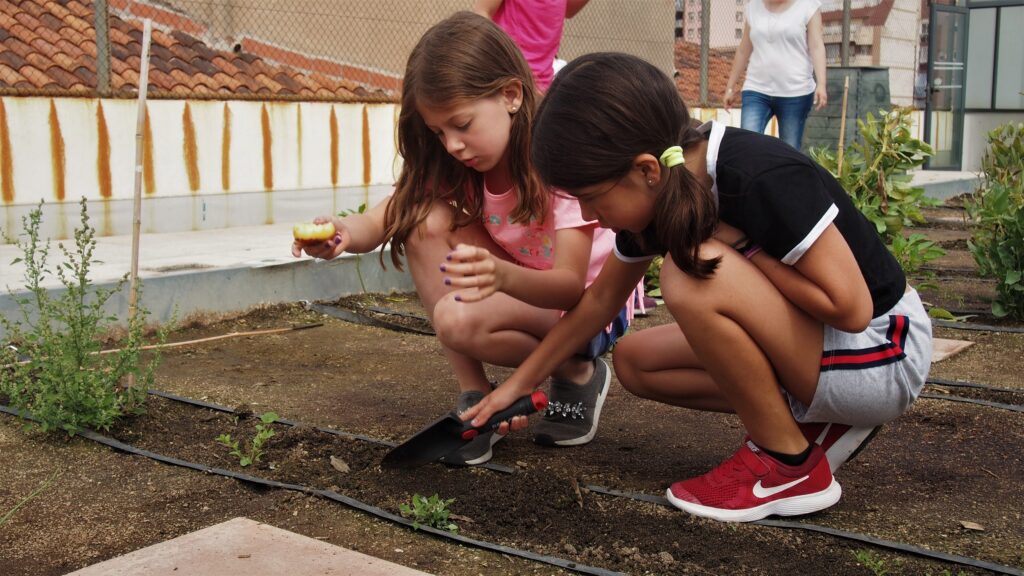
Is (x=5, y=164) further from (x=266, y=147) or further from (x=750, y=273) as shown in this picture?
(x=750, y=273)

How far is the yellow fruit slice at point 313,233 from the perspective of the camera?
8.17 feet

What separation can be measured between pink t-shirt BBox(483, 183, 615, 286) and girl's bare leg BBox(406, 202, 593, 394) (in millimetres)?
59

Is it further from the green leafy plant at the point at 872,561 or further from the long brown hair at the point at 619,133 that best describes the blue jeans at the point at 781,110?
the green leafy plant at the point at 872,561

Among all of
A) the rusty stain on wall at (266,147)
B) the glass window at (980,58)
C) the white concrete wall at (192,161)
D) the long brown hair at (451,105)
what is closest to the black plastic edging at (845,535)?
the long brown hair at (451,105)

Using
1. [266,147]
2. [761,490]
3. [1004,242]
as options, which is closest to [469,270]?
[761,490]

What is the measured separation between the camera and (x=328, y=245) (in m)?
2.55

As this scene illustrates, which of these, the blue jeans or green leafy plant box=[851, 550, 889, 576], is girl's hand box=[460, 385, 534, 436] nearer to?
green leafy plant box=[851, 550, 889, 576]

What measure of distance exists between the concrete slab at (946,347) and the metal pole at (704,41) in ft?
16.2

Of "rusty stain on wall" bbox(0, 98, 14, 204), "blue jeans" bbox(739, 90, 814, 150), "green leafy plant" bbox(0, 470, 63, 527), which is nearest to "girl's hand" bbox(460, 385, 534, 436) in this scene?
"green leafy plant" bbox(0, 470, 63, 527)

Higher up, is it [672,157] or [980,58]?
[980,58]

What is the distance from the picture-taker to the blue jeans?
246 inches

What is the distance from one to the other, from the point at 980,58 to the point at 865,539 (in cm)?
1292

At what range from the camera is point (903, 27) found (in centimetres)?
1396

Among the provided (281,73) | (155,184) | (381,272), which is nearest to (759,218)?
(381,272)
